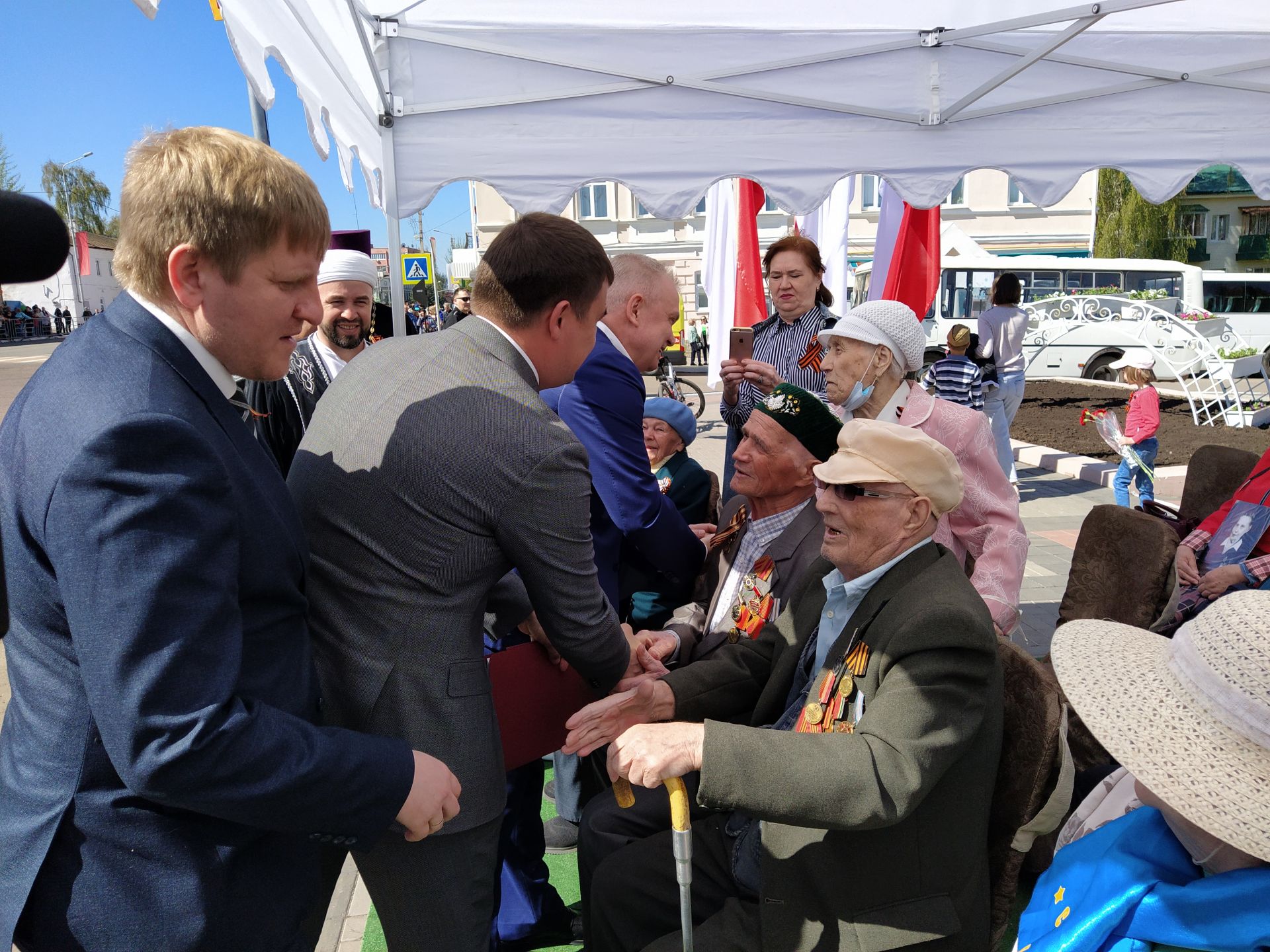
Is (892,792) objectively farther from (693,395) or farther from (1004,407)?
(693,395)

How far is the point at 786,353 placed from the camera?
481cm

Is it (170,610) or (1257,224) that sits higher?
(1257,224)

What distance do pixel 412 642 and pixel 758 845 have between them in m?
0.98

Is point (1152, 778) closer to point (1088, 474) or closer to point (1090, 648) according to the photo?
point (1090, 648)

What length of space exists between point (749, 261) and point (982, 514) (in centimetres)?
547

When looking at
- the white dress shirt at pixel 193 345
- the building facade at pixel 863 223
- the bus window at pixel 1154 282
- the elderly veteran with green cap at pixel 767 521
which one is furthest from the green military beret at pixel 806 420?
the building facade at pixel 863 223

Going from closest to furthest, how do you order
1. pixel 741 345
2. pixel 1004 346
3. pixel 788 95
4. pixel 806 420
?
1. pixel 806 420
2. pixel 788 95
3. pixel 741 345
4. pixel 1004 346

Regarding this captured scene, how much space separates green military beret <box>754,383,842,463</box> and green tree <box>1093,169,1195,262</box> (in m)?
38.2

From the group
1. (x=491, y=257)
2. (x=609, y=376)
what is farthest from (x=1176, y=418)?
(x=491, y=257)

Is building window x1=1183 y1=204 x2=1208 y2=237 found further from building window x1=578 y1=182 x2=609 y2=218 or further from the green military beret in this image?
the green military beret

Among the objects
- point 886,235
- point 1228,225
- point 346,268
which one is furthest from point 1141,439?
point 1228,225

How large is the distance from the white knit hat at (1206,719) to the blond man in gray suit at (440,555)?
2.92ft

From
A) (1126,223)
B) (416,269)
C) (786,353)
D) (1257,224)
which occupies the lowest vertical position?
(786,353)

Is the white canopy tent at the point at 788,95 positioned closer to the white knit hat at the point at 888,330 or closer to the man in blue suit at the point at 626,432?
the white knit hat at the point at 888,330
